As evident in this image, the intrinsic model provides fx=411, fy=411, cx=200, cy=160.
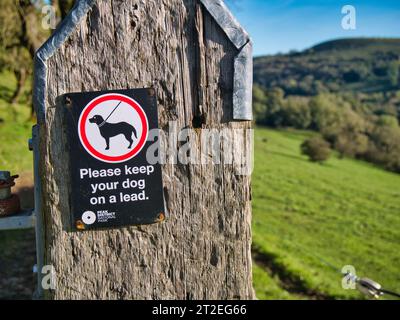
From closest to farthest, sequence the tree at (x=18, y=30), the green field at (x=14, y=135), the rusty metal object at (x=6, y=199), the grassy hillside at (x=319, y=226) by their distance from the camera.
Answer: the rusty metal object at (x=6, y=199)
the grassy hillside at (x=319, y=226)
the green field at (x=14, y=135)
the tree at (x=18, y=30)

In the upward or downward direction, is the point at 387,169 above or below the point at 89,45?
below

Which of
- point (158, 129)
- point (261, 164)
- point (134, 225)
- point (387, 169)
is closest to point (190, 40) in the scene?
point (158, 129)

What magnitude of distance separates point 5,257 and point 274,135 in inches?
1757

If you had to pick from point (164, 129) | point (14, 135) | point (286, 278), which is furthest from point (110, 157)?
point (14, 135)

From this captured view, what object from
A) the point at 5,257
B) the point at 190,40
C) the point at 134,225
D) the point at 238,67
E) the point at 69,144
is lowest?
the point at 5,257

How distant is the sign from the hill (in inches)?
3049

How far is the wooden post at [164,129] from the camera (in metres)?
1.94

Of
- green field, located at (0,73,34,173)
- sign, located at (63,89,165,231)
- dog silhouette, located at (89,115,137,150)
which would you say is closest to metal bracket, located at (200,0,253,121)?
sign, located at (63,89,165,231)

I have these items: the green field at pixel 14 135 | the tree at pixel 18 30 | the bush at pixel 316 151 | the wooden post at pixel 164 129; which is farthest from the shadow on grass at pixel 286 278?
the bush at pixel 316 151

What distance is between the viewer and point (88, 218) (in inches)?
78.7

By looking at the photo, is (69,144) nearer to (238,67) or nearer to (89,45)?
(89,45)

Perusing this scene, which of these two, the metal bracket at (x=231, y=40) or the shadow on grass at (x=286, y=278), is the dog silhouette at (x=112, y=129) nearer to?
the metal bracket at (x=231, y=40)

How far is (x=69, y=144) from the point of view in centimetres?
196

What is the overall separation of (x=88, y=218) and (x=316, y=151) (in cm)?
3947
